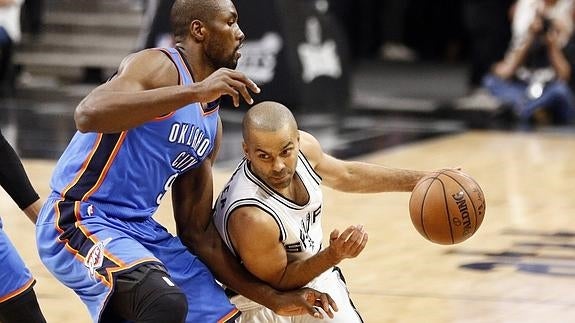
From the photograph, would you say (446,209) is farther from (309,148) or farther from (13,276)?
(13,276)

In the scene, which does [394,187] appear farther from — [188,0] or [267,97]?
[267,97]

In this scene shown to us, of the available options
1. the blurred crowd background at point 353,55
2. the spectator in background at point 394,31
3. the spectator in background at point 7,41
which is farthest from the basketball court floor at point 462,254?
the spectator in background at point 394,31

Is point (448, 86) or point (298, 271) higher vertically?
point (298, 271)

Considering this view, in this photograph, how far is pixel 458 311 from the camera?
18.6 feet

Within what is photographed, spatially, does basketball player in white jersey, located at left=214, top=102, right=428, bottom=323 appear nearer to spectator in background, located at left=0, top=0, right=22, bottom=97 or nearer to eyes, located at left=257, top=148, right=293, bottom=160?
eyes, located at left=257, top=148, right=293, bottom=160

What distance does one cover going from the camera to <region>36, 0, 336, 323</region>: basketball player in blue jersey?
4043 millimetres

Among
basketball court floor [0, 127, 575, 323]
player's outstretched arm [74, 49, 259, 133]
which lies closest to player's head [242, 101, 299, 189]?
player's outstretched arm [74, 49, 259, 133]

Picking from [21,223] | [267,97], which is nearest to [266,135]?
[21,223]

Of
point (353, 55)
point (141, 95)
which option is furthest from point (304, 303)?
point (353, 55)

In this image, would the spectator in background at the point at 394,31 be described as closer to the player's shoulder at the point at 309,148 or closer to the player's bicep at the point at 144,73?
the player's shoulder at the point at 309,148

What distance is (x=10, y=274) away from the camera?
4379mm

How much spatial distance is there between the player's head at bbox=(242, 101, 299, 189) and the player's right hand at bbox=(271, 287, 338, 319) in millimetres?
405

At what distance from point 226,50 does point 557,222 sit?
4.21 m

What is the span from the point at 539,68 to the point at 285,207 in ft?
30.6
